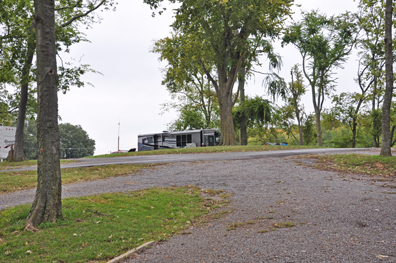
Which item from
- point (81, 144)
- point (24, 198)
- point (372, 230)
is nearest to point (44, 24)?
point (24, 198)

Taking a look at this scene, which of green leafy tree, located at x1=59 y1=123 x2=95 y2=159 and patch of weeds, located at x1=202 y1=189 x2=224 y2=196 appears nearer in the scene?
patch of weeds, located at x1=202 y1=189 x2=224 y2=196

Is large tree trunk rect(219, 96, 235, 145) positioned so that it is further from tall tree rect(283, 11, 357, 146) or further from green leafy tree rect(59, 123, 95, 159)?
green leafy tree rect(59, 123, 95, 159)

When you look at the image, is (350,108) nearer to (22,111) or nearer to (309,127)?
(309,127)

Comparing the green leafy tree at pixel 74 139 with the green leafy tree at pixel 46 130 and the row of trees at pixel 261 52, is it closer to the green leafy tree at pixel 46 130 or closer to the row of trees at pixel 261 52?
the row of trees at pixel 261 52

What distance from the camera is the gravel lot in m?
4.00

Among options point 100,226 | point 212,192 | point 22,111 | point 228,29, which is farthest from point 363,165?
point 22,111

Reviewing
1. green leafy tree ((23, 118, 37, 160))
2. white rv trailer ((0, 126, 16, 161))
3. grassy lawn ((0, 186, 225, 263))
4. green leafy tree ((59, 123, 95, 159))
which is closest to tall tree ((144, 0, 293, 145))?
grassy lawn ((0, 186, 225, 263))

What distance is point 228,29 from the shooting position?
23.6 meters

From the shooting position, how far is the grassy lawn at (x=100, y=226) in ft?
14.0

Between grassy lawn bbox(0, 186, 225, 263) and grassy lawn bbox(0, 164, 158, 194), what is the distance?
348cm

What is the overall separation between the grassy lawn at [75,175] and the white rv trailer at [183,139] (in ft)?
66.6

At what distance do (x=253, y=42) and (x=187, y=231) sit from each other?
22506 millimetres

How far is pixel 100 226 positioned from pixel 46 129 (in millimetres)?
2150

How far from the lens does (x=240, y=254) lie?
4012 mm
